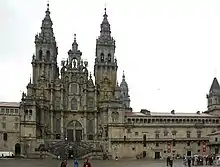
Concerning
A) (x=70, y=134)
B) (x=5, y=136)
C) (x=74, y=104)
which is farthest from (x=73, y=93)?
(x=5, y=136)

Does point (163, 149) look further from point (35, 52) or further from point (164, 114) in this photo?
point (35, 52)

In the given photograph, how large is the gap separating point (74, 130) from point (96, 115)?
644 cm

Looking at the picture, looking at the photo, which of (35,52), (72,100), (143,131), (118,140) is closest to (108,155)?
(118,140)

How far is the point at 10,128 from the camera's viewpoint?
98.9 m

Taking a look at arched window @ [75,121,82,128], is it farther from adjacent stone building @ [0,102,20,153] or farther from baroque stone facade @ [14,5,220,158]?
adjacent stone building @ [0,102,20,153]

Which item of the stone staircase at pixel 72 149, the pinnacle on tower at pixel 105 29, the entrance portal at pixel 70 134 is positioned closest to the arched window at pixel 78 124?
the entrance portal at pixel 70 134

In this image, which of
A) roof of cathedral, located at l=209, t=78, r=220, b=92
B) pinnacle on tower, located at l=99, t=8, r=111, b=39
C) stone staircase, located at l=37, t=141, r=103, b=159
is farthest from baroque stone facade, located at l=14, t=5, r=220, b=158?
roof of cathedral, located at l=209, t=78, r=220, b=92

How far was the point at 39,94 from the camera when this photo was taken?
10431cm

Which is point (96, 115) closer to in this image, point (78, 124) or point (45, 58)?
point (78, 124)

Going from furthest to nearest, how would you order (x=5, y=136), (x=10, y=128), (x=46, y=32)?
(x=46, y=32) < (x=10, y=128) < (x=5, y=136)

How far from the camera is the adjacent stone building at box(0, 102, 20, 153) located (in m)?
97.9

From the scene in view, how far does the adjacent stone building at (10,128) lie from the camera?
97.9m

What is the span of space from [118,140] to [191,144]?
696 inches

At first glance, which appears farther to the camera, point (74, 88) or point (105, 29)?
point (105, 29)
